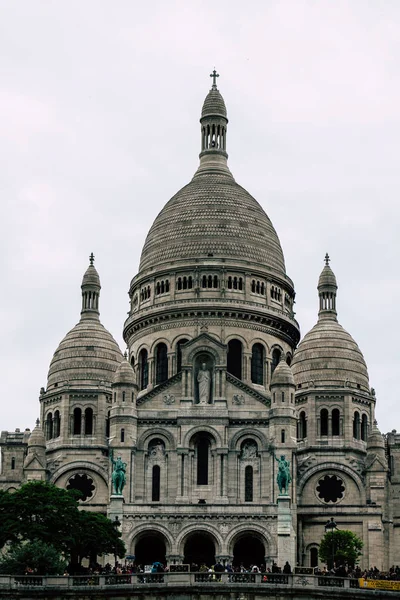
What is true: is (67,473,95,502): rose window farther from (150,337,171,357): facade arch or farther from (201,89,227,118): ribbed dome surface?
(201,89,227,118): ribbed dome surface

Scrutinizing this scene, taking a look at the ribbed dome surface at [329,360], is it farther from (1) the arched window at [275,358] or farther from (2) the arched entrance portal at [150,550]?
(2) the arched entrance portal at [150,550]

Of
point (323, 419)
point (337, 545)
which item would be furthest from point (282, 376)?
point (337, 545)

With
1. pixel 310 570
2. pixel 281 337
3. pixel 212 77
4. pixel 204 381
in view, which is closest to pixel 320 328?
pixel 281 337

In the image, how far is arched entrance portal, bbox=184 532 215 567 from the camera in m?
116

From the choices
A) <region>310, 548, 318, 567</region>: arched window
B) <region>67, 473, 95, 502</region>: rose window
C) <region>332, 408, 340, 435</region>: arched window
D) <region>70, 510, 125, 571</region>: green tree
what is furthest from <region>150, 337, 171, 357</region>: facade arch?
<region>70, 510, 125, 571</region>: green tree

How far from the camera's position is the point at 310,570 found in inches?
3393

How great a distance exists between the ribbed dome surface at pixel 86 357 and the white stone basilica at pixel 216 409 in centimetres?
14

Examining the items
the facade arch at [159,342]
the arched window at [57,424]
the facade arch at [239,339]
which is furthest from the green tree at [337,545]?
the arched window at [57,424]

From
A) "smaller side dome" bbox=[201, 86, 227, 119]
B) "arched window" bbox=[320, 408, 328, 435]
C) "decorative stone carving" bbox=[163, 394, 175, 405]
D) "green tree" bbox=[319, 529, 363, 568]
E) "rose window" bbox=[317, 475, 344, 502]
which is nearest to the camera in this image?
"green tree" bbox=[319, 529, 363, 568]

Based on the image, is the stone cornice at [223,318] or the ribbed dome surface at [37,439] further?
the stone cornice at [223,318]

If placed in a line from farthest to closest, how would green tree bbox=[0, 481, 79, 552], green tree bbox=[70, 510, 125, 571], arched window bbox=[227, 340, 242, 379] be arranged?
arched window bbox=[227, 340, 242, 379] → green tree bbox=[70, 510, 125, 571] → green tree bbox=[0, 481, 79, 552]

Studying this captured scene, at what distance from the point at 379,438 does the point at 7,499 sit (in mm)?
32564

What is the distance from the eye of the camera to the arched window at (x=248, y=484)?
11775cm

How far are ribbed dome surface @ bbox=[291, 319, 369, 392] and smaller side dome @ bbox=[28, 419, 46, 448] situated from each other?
58.8 ft
